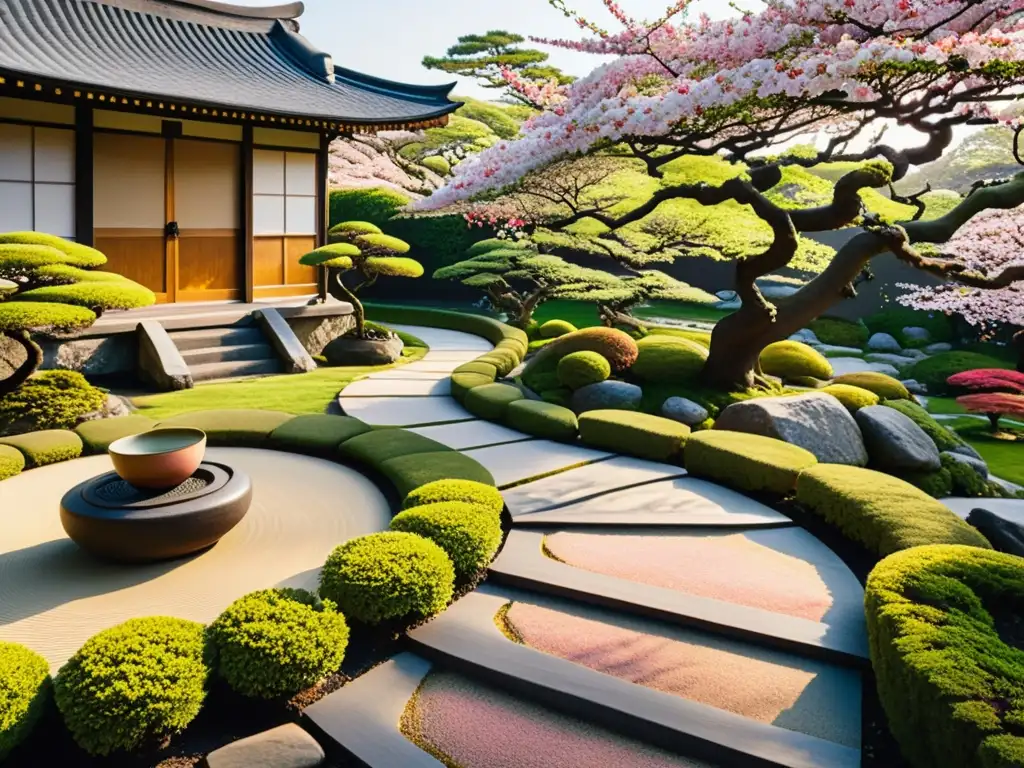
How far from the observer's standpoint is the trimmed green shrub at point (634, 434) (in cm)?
859

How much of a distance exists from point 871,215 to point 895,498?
430 cm

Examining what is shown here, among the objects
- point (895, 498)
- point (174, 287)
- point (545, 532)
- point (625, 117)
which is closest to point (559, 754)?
point (545, 532)

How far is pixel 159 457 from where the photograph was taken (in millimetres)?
5793

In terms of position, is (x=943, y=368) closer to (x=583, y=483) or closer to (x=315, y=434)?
(x=583, y=483)

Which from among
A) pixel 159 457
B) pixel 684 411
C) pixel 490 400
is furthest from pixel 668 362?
pixel 159 457

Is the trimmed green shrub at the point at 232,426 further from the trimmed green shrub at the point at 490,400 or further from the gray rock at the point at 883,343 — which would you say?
the gray rock at the point at 883,343

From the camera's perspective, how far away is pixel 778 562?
6066 mm

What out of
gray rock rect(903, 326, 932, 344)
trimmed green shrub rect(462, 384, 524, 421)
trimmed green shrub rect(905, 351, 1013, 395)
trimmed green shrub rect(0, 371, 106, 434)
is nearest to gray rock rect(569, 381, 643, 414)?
trimmed green shrub rect(462, 384, 524, 421)

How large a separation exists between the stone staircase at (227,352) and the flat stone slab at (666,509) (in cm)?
728

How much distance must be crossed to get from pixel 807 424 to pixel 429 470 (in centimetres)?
407

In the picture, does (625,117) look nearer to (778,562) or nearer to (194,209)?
(778,562)

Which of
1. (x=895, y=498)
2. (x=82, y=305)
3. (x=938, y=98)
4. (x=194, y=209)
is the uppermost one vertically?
(x=938, y=98)

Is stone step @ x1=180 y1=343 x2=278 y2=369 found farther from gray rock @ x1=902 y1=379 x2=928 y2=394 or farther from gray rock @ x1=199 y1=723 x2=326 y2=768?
gray rock @ x1=902 y1=379 x2=928 y2=394

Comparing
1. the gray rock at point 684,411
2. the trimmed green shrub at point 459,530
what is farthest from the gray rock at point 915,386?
the trimmed green shrub at point 459,530
